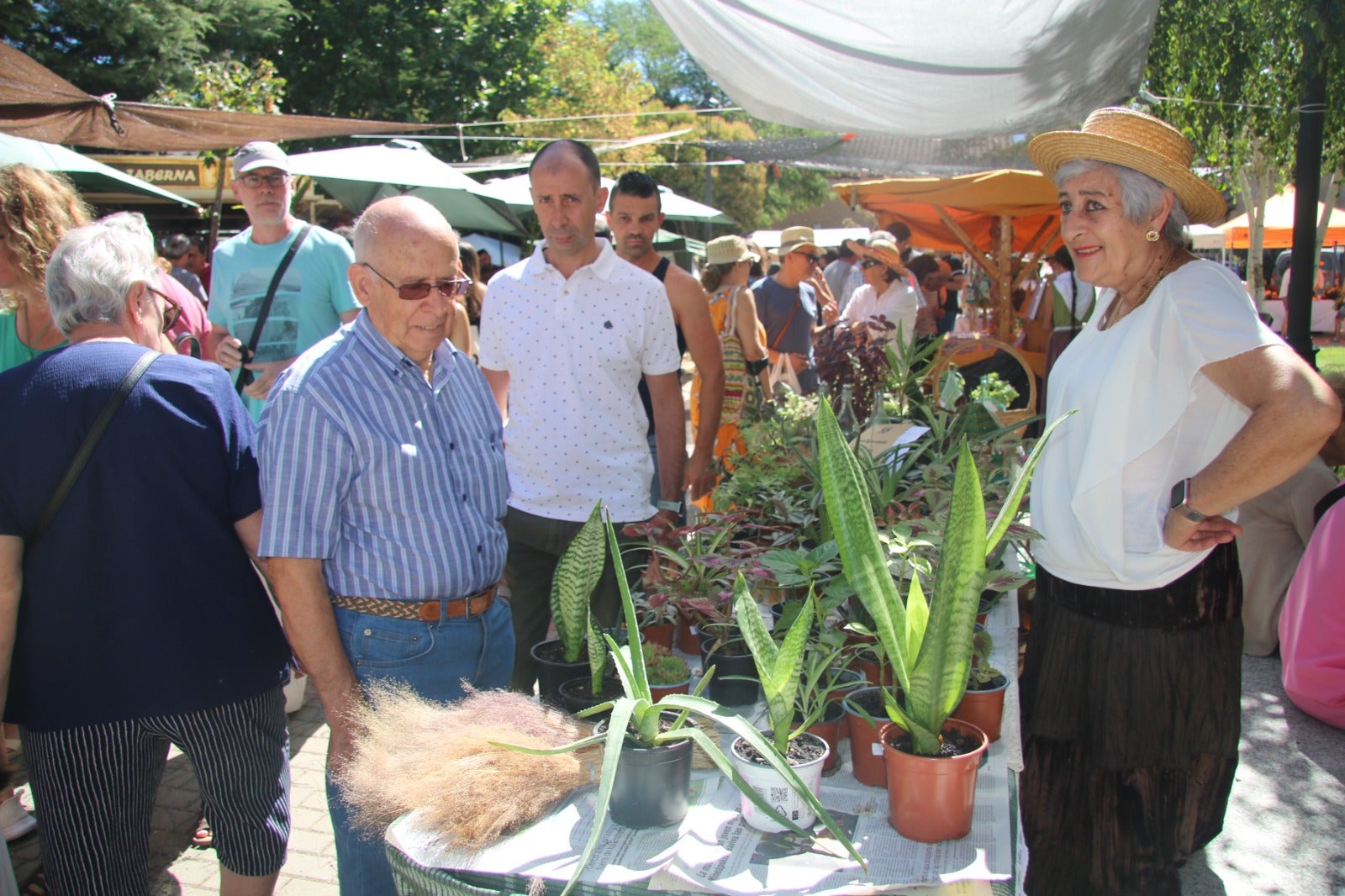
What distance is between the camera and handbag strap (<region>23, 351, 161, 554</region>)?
177 centimetres

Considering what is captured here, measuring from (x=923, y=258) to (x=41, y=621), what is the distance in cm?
815

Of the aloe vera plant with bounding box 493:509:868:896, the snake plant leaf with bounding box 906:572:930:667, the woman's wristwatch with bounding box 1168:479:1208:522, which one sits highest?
the woman's wristwatch with bounding box 1168:479:1208:522

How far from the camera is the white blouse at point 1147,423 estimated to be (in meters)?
1.82

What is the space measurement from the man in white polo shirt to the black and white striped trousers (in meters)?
0.81

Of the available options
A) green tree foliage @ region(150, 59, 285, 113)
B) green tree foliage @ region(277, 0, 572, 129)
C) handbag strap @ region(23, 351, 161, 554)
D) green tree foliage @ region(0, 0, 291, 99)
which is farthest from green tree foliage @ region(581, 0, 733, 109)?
handbag strap @ region(23, 351, 161, 554)

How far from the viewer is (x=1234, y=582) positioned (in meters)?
2.05

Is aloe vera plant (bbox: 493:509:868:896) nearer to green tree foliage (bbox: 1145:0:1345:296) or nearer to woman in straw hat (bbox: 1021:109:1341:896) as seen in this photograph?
woman in straw hat (bbox: 1021:109:1341:896)

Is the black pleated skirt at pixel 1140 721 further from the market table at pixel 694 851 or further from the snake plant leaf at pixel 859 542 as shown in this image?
the snake plant leaf at pixel 859 542

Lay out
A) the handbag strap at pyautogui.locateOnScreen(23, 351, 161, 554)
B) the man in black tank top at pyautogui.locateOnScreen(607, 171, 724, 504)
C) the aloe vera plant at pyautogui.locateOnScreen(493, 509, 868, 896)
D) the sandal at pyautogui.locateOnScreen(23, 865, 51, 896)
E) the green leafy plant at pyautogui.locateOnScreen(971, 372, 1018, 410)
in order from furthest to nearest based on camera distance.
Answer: the green leafy plant at pyautogui.locateOnScreen(971, 372, 1018, 410)
the man in black tank top at pyautogui.locateOnScreen(607, 171, 724, 504)
the sandal at pyautogui.locateOnScreen(23, 865, 51, 896)
the handbag strap at pyautogui.locateOnScreen(23, 351, 161, 554)
the aloe vera plant at pyautogui.locateOnScreen(493, 509, 868, 896)

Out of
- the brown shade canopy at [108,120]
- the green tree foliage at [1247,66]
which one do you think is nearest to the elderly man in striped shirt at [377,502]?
the brown shade canopy at [108,120]

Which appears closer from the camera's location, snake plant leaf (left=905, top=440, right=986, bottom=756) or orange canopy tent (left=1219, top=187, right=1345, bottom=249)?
snake plant leaf (left=905, top=440, right=986, bottom=756)

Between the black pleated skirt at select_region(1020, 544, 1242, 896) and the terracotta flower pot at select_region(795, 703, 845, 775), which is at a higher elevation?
the terracotta flower pot at select_region(795, 703, 845, 775)

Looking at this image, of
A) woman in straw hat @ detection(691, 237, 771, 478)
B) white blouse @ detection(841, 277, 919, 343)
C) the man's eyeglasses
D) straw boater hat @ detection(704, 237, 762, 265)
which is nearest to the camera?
the man's eyeglasses

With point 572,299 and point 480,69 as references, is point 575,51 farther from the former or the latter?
point 572,299
